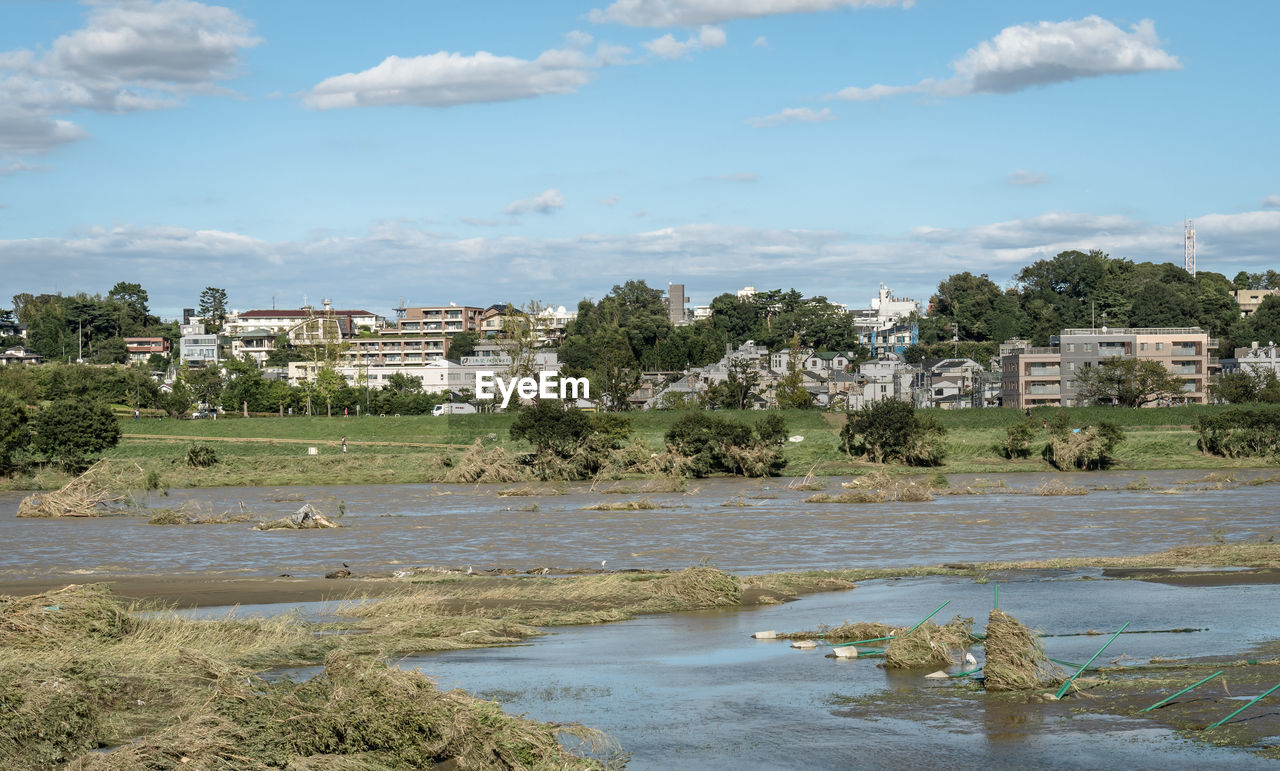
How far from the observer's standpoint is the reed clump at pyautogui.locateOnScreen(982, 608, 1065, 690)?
44.7 ft

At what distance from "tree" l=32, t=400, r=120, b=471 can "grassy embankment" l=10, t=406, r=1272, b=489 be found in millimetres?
1843

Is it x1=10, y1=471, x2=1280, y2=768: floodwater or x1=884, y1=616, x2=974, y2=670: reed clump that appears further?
x1=884, y1=616, x2=974, y2=670: reed clump

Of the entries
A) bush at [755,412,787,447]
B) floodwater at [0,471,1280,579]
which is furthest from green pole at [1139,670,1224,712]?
bush at [755,412,787,447]

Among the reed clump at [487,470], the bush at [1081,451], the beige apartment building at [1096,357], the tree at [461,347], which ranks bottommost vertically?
the reed clump at [487,470]

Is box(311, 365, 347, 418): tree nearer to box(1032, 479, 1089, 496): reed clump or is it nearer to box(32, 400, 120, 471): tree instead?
box(32, 400, 120, 471): tree

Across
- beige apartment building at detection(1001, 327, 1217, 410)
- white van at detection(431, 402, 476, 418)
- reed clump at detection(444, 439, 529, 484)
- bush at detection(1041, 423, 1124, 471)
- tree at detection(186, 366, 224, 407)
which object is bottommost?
reed clump at detection(444, 439, 529, 484)

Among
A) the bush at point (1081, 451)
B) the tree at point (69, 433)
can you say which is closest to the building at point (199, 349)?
the tree at point (69, 433)

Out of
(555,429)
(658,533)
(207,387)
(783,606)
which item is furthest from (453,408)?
(783,606)

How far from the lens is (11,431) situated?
59594mm

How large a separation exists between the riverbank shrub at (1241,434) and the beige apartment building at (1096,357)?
45.0 meters

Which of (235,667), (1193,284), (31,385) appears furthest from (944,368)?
(235,667)

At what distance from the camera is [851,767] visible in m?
11.1

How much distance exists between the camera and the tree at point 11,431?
195ft

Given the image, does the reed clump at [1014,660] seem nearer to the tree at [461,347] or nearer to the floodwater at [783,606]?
the floodwater at [783,606]
